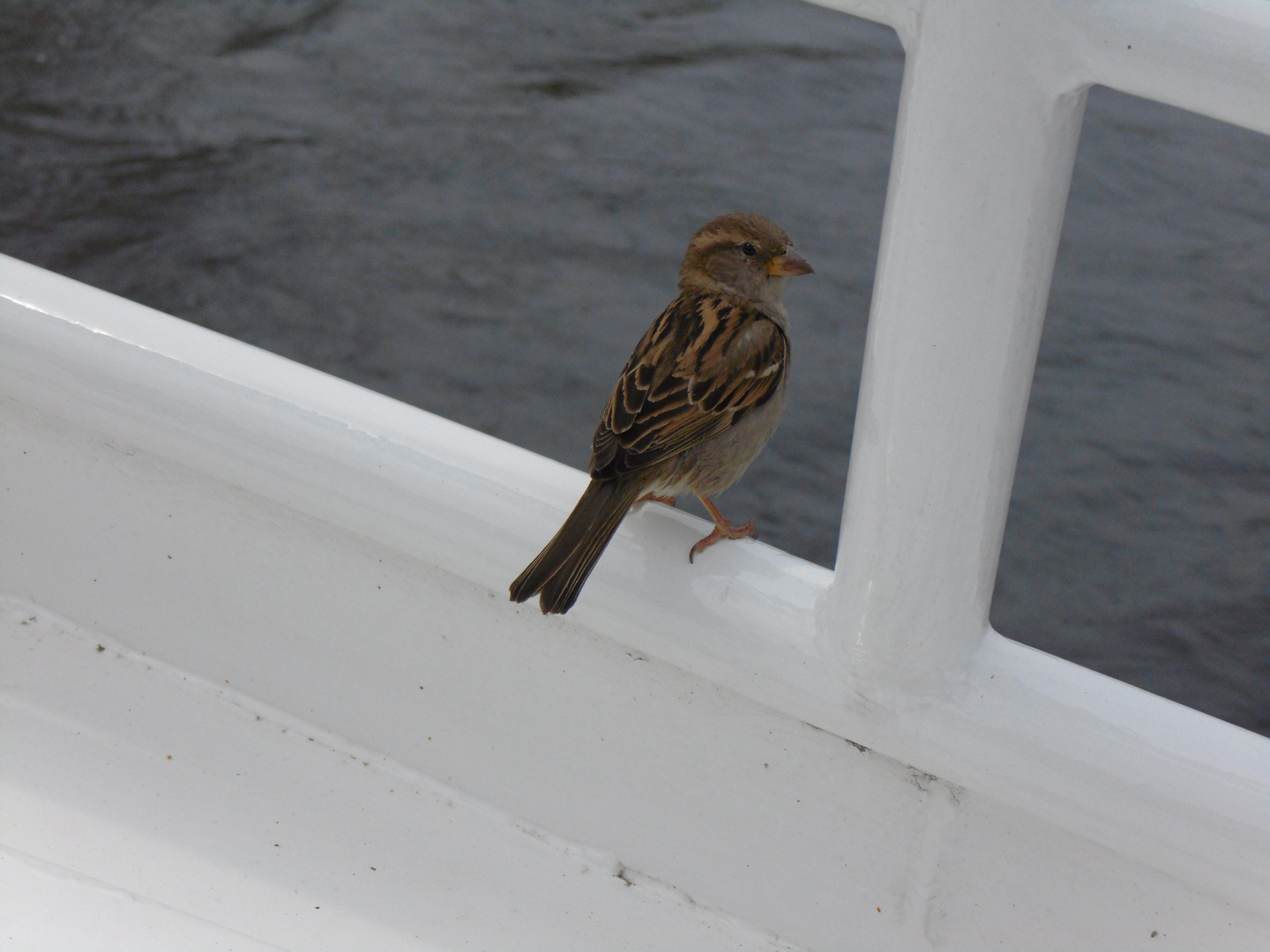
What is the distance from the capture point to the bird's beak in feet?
8.50

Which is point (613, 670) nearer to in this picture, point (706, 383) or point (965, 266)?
point (706, 383)

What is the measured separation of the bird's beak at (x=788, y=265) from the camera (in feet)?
8.50

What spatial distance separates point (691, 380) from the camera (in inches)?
92.5

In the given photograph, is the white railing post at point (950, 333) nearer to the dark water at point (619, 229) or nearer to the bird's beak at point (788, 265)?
the bird's beak at point (788, 265)

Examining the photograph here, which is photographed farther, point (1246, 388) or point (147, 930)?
point (1246, 388)

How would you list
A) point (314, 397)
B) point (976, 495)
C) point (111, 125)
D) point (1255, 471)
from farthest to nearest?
point (111, 125) → point (1255, 471) → point (314, 397) → point (976, 495)

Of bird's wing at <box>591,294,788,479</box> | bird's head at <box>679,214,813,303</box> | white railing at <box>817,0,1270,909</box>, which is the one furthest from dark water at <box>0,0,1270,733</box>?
white railing at <box>817,0,1270,909</box>

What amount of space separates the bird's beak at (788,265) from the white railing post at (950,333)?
3.31 ft

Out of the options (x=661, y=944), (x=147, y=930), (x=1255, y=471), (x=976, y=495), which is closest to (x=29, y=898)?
(x=147, y=930)

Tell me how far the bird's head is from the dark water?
2426 mm

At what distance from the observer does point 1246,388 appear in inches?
219

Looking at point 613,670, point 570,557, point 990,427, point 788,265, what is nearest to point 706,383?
point 788,265

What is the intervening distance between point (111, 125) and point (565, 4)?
2.45 metres

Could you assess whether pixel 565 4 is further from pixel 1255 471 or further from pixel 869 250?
pixel 1255 471
